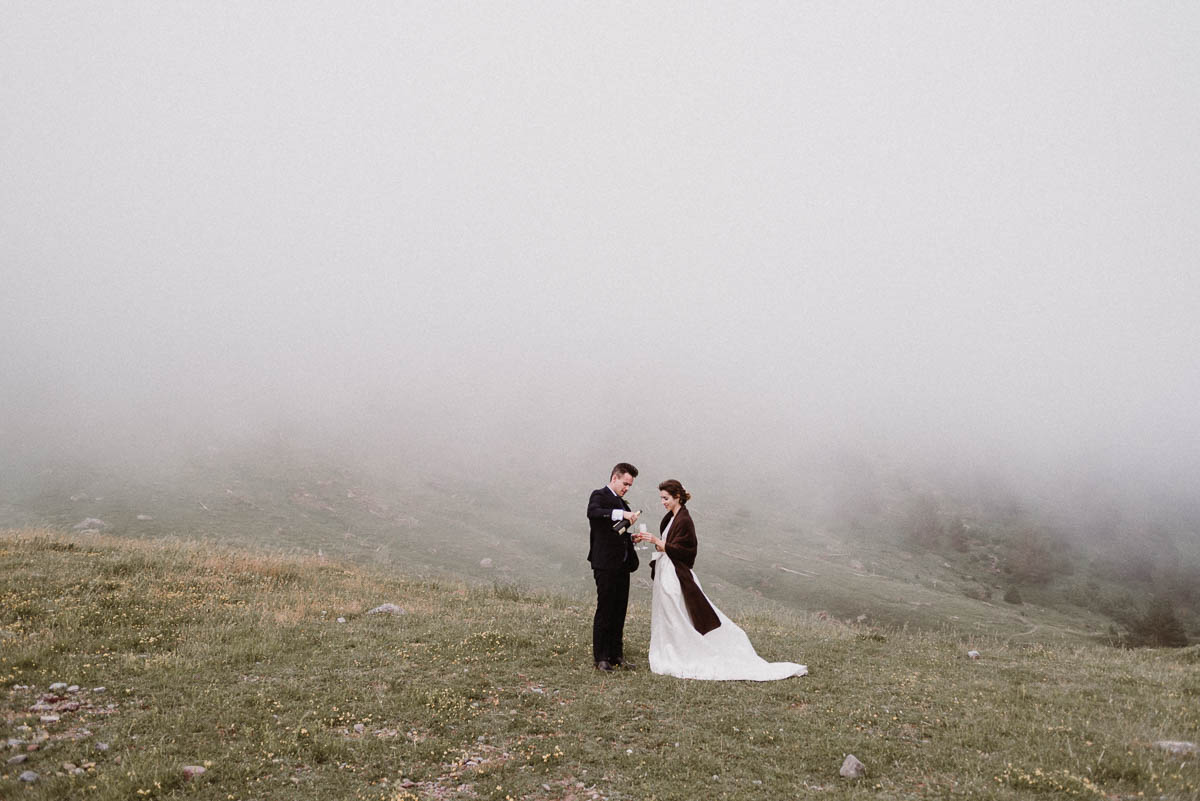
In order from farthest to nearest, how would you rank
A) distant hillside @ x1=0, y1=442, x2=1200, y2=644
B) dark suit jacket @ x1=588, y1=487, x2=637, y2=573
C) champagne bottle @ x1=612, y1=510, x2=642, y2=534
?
distant hillside @ x1=0, y1=442, x2=1200, y2=644, dark suit jacket @ x1=588, y1=487, x2=637, y2=573, champagne bottle @ x1=612, y1=510, x2=642, y2=534

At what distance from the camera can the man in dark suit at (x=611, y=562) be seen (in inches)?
582

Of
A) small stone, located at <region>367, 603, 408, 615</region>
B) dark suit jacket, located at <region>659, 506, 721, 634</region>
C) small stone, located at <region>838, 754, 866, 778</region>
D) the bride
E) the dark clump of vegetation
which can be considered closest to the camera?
small stone, located at <region>838, 754, 866, 778</region>

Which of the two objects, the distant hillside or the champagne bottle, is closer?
the champagne bottle

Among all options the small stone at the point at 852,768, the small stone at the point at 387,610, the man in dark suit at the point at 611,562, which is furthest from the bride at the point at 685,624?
the small stone at the point at 387,610

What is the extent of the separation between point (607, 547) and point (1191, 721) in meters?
11.5

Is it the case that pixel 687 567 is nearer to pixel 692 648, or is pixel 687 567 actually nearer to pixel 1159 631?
pixel 692 648

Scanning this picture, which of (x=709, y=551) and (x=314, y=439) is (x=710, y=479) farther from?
(x=314, y=439)

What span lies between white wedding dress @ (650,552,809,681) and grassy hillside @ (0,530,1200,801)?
65 cm

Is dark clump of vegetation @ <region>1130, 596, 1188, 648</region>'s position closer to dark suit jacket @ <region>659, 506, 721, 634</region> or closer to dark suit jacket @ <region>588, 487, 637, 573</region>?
dark suit jacket @ <region>659, 506, 721, 634</region>

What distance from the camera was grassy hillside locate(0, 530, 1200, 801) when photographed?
29.6ft

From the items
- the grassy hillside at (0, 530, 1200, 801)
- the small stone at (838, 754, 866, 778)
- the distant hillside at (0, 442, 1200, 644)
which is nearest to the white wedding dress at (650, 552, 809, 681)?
the grassy hillside at (0, 530, 1200, 801)

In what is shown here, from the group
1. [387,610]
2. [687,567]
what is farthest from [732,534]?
[687,567]

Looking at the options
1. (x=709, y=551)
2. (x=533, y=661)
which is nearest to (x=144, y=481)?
(x=709, y=551)

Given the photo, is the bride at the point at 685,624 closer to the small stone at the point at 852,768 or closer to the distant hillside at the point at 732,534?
the small stone at the point at 852,768
